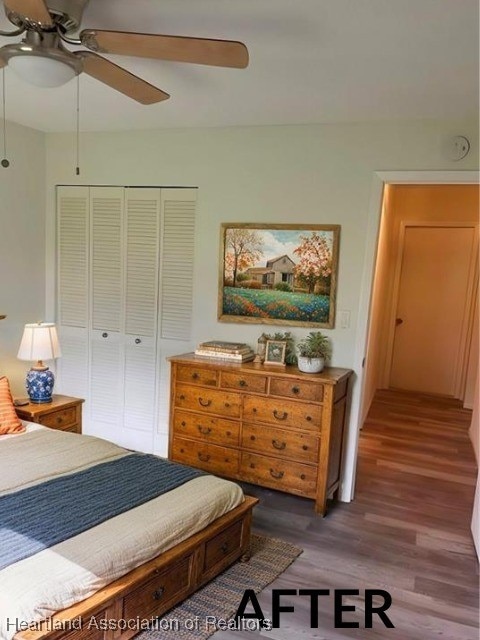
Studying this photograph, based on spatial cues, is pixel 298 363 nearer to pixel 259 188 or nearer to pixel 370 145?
pixel 259 188

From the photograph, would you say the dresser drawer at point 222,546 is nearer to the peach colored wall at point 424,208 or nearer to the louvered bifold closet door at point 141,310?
the louvered bifold closet door at point 141,310

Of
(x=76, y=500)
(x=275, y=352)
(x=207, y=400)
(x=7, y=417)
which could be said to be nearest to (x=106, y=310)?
(x=207, y=400)

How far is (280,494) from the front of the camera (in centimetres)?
344

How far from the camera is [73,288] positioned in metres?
4.20

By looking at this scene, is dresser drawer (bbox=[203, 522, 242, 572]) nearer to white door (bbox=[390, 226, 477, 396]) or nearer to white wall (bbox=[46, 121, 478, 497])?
white wall (bbox=[46, 121, 478, 497])

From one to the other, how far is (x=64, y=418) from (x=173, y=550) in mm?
1661

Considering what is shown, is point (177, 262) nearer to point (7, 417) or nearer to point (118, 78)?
point (7, 417)

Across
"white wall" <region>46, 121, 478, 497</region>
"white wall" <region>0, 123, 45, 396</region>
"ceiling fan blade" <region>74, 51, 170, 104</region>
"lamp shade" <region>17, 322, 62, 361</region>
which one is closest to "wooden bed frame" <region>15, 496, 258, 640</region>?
"white wall" <region>46, 121, 478, 497</region>

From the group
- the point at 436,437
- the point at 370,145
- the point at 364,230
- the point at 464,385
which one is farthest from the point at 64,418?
the point at 464,385

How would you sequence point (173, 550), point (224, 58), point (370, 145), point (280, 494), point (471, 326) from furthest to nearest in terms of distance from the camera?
point (471, 326) → point (280, 494) → point (370, 145) → point (173, 550) → point (224, 58)

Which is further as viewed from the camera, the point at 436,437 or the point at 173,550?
the point at 436,437

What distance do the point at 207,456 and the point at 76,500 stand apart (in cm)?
142

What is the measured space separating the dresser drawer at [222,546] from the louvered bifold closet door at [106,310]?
1.91m

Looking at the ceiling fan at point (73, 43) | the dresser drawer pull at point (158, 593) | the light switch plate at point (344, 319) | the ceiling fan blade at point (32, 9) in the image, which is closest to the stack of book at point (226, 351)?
the light switch plate at point (344, 319)
